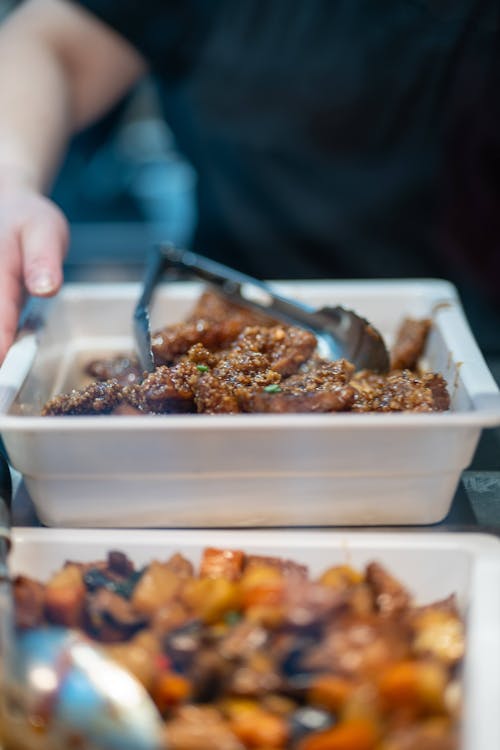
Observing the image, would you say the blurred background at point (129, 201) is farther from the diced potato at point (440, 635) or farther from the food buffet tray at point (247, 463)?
the diced potato at point (440, 635)

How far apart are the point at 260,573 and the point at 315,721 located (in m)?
0.26

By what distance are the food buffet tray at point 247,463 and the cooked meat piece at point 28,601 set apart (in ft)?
0.73

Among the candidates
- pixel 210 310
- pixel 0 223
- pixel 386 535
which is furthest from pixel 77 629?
pixel 0 223

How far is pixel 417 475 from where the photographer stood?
1.25 metres

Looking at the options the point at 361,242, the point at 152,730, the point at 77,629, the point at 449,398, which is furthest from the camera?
the point at 361,242

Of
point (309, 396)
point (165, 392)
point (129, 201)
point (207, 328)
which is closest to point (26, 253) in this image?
point (207, 328)

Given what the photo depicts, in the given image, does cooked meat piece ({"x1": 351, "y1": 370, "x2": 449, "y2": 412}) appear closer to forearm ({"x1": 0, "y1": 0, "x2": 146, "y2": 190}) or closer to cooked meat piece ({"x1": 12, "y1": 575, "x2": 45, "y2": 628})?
cooked meat piece ({"x1": 12, "y1": 575, "x2": 45, "y2": 628})

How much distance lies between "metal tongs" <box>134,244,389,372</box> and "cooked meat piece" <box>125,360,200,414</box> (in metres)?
0.14

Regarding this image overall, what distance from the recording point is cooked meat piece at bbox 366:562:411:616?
1027 mm

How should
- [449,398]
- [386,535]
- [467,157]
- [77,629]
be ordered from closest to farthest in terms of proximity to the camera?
[77,629], [386,535], [449,398], [467,157]

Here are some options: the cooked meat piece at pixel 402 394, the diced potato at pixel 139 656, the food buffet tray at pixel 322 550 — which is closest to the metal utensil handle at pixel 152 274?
the cooked meat piece at pixel 402 394

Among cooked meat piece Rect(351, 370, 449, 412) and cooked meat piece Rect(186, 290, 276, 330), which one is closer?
cooked meat piece Rect(351, 370, 449, 412)

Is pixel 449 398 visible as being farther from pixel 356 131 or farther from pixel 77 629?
pixel 356 131

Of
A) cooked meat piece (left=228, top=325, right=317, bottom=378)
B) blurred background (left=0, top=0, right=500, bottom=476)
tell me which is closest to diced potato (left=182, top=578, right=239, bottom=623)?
cooked meat piece (left=228, top=325, right=317, bottom=378)
